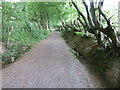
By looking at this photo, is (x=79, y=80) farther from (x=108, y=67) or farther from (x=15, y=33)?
(x=15, y=33)

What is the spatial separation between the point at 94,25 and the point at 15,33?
7.42 m

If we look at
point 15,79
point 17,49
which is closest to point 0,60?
point 17,49

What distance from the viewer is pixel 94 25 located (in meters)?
5.59

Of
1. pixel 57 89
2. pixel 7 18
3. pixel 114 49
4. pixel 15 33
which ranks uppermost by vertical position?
pixel 7 18

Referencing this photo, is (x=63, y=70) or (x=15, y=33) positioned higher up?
(x=15, y=33)

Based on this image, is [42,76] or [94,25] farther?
[94,25]

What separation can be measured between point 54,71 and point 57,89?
1.25 meters

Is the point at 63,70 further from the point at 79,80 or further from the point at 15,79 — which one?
the point at 15,79

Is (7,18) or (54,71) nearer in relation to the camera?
(54,71)

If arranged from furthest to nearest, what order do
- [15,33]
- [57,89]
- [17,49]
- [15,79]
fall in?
1. [15,33]
2. [17,49]
3. [15,79]
4. [57,89]

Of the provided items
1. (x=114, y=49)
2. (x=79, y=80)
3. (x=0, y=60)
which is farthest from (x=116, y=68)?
(x=0, y=60)

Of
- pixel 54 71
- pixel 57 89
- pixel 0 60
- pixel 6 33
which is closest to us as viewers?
pixel 57 89

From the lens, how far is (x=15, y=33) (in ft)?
32.8

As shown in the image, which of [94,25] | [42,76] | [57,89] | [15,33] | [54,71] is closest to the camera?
[57,89]
